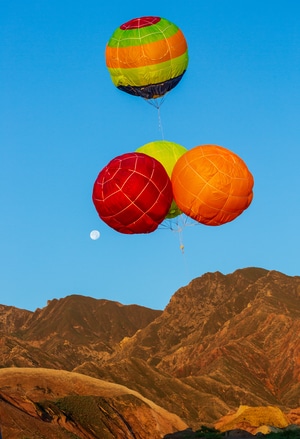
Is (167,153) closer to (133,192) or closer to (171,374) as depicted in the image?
(133,192)

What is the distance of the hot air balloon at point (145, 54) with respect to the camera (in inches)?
1460

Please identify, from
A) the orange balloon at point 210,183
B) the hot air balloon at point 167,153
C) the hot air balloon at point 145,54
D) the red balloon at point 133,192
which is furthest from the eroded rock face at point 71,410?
the orange balloon at point 210,183

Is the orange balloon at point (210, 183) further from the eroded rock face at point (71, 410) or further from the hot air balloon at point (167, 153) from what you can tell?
the eroded rock face at point (71, 410)

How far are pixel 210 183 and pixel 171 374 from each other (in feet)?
399

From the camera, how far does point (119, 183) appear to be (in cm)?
3156

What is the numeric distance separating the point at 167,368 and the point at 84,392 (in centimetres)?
7729

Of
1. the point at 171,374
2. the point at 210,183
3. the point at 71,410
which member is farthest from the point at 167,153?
the point at 171,374

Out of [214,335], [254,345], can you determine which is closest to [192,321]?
[214,335]

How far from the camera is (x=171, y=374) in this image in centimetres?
15062

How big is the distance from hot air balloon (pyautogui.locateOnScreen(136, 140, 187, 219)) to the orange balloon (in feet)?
7.04

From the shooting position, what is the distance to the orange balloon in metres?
31.8

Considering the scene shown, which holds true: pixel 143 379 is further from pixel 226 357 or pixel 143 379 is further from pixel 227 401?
pixel 226 357

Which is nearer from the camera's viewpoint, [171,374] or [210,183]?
[210,183]

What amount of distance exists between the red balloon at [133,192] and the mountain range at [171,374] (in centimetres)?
2464
